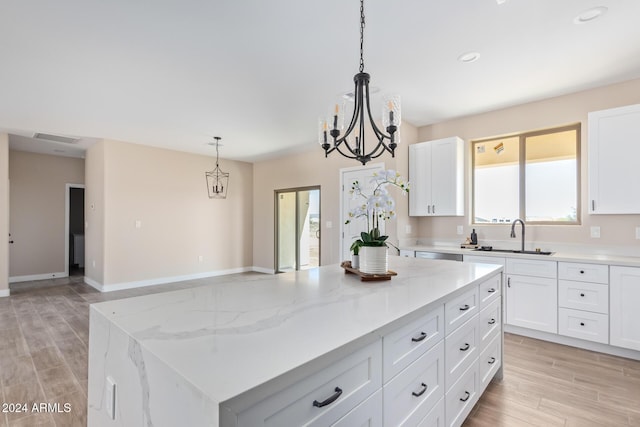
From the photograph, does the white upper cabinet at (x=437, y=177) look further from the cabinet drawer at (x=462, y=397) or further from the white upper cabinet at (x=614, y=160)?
the cabinet drawer at (x=462, y=397)

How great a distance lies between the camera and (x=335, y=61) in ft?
8.98

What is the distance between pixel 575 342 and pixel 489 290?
70.3 inches

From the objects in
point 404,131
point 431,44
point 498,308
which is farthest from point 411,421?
point 404,131

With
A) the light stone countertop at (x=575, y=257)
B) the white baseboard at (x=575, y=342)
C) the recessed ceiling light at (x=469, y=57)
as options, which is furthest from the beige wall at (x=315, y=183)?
the white baseboard at (x=575, y=342)

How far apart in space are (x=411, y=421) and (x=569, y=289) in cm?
274

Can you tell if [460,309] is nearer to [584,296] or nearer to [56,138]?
[584,296]

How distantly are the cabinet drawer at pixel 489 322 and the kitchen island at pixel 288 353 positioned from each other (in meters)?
0.19

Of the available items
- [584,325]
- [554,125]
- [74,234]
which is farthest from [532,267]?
[74,234]

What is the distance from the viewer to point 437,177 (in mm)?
4262

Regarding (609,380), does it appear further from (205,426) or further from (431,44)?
(205,426)

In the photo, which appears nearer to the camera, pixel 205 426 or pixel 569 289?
pixel 205 426

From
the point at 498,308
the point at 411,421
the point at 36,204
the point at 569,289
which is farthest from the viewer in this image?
the point at 36,204

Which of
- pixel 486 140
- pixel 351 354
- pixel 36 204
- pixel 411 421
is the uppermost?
pixel 486 140

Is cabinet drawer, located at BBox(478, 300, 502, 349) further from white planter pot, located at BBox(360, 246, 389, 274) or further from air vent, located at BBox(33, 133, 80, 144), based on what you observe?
air vent, located at BBox(33, 133, 80, 144)
